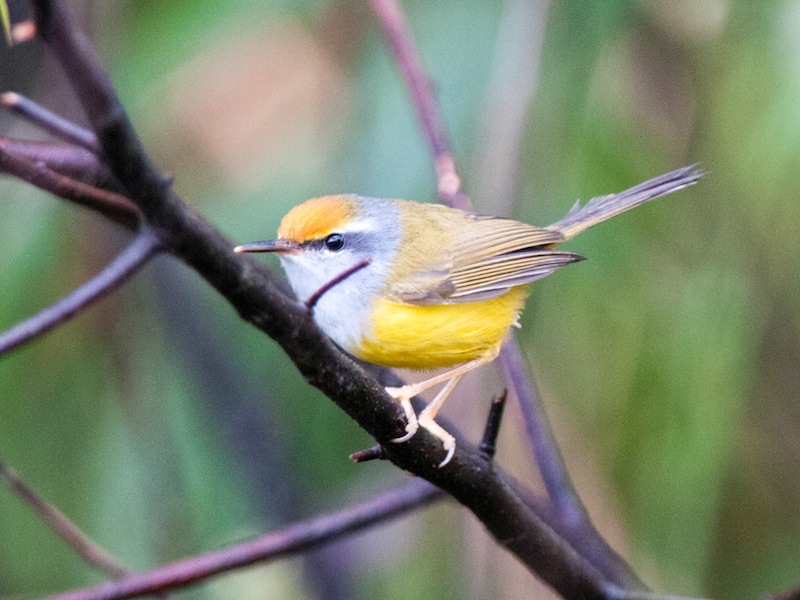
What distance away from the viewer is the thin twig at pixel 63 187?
46.9 inches

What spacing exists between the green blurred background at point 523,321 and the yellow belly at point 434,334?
1.30 ft

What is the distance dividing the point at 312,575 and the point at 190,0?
86.5 inches

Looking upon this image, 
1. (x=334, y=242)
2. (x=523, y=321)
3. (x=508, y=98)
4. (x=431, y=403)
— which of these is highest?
(x=508, y=98)

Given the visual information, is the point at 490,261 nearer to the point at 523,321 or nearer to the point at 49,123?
the point at 523,321

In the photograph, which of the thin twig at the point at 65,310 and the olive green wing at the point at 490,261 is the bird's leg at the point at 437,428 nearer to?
the olive green wing at the point at 490,261

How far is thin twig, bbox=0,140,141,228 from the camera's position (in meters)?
1.19

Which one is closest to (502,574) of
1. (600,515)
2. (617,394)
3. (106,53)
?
(600,515)

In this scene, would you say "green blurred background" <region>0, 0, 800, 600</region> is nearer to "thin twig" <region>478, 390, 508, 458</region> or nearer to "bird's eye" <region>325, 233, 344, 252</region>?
"bird's eye" <region>325, 233, 344, 252</region>

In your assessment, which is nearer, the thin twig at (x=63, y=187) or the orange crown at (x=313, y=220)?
the thin twig at (x=63, y=187)

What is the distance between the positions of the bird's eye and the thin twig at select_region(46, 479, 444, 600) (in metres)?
0.71

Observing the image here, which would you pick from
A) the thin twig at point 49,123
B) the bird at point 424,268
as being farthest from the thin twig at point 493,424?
the thin twig at point 49,123

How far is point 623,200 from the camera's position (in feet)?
8.65

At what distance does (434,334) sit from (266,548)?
702mm

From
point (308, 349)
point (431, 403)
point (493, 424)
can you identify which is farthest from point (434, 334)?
point (308, 349)
